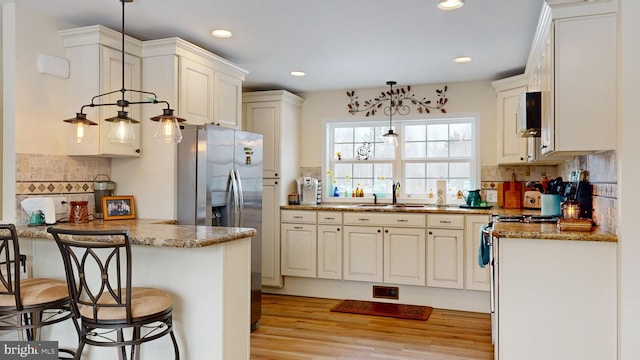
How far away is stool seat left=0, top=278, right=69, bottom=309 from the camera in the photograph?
240cm

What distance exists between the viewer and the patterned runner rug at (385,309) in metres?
4.40

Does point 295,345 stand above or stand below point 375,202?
below

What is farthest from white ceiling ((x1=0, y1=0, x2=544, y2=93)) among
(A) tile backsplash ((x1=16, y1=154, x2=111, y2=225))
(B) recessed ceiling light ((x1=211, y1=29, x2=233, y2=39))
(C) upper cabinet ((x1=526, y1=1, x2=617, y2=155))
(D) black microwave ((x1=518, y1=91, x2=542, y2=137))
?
(A) tile backsplash ((x1=16, y1=154, x2=111, y2=225))

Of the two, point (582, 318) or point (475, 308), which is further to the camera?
point (475, 308)

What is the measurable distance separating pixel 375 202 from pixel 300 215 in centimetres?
91

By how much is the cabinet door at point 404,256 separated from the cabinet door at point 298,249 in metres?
0.80

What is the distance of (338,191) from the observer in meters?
5.73

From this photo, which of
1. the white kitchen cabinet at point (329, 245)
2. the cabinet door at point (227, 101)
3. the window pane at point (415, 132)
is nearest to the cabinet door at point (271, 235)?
the white kitchen cabinet at point (329, 245)

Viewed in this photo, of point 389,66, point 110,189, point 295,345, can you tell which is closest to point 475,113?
point 389,66

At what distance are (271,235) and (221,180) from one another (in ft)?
5.58

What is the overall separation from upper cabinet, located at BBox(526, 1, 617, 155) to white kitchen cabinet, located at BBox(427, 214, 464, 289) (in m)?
2.01

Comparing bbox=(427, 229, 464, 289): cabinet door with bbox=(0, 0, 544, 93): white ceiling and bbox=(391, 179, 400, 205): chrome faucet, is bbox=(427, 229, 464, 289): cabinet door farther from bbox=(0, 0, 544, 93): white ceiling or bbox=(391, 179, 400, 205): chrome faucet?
bbox=(0, 0, 544, 93): white ceiling

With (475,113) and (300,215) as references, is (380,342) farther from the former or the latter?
(475,113)

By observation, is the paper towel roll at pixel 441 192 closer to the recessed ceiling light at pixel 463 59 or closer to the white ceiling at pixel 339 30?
the white ceiling at pixel 339 30
